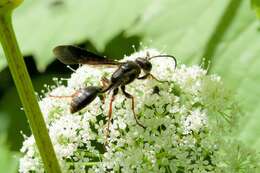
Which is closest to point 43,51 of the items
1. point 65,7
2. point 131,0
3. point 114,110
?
point 65,7

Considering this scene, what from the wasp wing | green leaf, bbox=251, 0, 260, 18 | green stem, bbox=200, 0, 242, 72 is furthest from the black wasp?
green stem, bbox=200, 0, 242, 72

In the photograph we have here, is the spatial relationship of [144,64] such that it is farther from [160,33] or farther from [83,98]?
[160,33]

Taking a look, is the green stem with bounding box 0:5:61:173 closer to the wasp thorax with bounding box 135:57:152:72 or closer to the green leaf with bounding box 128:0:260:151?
the wasp thorax with bounding box 135:57:152:72

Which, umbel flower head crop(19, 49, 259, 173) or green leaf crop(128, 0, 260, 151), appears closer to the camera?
umbel flower head crop(19, 49, 259, 173)

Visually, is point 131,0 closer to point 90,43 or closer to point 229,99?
point 90,43

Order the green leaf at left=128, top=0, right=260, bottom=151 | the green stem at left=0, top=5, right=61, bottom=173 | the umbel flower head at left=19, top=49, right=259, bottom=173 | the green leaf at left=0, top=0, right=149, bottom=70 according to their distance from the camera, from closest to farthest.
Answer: the green stem at left=0, top=5, right=61, bottom=173, the umbel flower head at left=19, top=49, right=259, bottom=173, the green leaf at left=128, top=0, right=260, bottom=151, the green leaf at left=0, top=0, right=149, bottom=70

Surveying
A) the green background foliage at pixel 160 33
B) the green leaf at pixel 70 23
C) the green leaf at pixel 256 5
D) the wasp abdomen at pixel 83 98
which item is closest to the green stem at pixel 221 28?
the green background foliage at pixel 160 33
